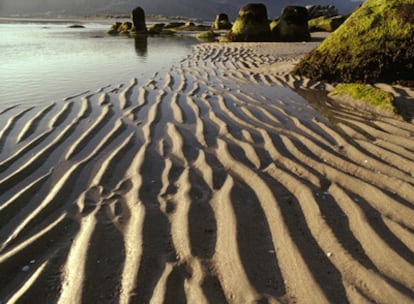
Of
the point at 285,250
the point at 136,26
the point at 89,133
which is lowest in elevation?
the point at 136,26

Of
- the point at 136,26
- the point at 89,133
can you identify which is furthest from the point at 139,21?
the point at 89,133

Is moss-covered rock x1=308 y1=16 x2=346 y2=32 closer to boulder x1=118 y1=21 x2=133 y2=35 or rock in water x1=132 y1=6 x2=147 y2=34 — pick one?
rock in water x1=132 y1=6 x2=147 y2=34

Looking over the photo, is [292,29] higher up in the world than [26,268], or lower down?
lower down

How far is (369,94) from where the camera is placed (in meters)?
6.17

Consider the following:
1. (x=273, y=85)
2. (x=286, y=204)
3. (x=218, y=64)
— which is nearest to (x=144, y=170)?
(x=286, y=204)

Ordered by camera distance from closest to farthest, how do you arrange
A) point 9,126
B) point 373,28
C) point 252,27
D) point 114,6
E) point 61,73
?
point 9,126
point 373,28
point 61,73
point 252,27
point 114,6

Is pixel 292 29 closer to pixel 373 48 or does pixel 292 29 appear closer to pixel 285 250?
pixel 373 48

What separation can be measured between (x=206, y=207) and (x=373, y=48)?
630 centimetres

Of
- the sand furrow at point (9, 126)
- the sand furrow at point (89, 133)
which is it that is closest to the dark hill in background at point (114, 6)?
the sand furrow at point (89, 133)

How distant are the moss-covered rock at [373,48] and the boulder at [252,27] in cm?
1065

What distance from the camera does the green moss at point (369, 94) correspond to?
18.7 feet

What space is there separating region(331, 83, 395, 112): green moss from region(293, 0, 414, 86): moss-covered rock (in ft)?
3.89

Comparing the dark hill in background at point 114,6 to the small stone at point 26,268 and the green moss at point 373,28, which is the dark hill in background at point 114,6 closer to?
the green moss at point 373,28

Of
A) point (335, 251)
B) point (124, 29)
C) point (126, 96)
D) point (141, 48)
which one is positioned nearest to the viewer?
point (335, 251)
